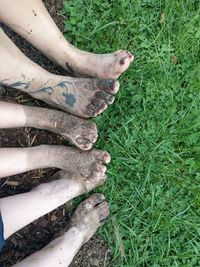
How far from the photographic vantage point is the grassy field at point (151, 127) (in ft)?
8.29

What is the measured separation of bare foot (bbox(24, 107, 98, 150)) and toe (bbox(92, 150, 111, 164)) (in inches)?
2.1

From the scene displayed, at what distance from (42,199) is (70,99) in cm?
48

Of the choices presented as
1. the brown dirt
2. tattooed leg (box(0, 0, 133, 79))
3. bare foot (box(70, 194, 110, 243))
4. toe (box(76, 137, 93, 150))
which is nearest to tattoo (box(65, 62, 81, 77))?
tattooed leg (box(0, 0, 133, 79))

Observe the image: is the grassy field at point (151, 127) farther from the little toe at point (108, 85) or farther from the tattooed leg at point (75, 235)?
the little toe at point (108, 85)

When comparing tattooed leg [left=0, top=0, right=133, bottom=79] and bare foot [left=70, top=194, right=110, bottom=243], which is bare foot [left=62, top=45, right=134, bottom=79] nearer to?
tattooed leg [left=0, top=0, right=133, bottom=79]

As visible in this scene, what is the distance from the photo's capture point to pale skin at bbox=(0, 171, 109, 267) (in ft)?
7.59

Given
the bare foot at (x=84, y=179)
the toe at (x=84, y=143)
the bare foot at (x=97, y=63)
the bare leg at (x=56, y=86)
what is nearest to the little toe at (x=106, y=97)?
the bare leg at (x=56, y=86)

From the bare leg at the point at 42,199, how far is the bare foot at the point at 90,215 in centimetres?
7

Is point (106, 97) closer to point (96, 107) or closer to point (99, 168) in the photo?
point (96, 107)

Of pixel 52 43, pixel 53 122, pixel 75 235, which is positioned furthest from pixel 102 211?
pixel 52 43

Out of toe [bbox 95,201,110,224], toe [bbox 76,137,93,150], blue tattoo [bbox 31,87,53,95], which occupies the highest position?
blue tattoo [bbox 31,87,53,95]

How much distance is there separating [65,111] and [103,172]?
36 centimetres

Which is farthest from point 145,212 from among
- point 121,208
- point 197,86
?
point 197,86

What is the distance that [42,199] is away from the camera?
241 cm
